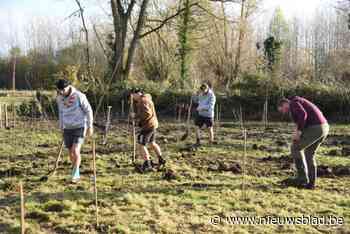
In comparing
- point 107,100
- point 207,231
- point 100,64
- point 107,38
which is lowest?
point 207,231

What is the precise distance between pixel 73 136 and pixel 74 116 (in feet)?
1.12

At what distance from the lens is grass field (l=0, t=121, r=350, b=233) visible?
473cm

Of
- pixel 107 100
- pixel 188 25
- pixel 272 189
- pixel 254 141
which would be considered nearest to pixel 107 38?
pixel 188 25

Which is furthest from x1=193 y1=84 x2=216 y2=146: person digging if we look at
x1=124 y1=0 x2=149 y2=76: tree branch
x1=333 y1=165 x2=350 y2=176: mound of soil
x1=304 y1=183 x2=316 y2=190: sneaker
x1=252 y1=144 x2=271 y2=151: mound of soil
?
x1=124 y1=0 x2=149 y2=76: tree branch

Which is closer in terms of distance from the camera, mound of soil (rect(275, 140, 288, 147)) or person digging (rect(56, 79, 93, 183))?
person digging (rect(56, 79, 93, 183))

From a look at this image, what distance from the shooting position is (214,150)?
31.6ft

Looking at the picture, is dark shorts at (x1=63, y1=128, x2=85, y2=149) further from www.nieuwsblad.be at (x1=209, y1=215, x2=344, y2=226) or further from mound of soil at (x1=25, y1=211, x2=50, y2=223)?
www.nieuwsblad.be at (x1=209, y1=215, x2=344, y2=226)

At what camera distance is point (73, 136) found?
6.17m

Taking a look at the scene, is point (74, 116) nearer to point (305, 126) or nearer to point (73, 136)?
point (73, 136)

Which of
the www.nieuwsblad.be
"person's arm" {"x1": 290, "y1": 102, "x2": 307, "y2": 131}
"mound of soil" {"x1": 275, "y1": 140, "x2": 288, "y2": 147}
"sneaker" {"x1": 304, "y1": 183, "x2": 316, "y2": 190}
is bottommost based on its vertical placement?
the www.nieuwsblad.be

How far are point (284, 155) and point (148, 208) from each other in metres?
4.90

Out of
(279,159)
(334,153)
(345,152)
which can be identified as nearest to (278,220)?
(279,159)

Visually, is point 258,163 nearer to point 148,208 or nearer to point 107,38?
point 148,208

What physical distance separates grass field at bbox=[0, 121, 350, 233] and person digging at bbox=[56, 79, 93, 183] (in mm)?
736
